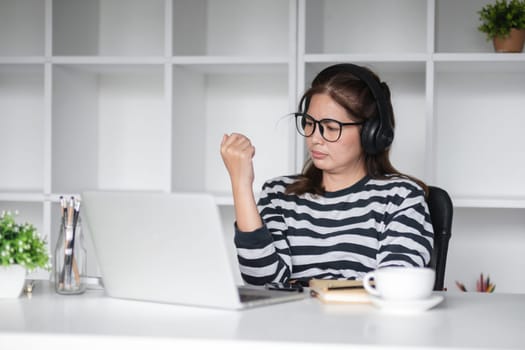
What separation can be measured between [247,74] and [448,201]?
1375 millimetres

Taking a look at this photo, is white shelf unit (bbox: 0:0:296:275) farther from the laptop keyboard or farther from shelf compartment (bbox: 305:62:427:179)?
the laptop keyboard

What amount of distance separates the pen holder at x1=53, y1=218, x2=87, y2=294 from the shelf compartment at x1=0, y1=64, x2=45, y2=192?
1846 millimetres

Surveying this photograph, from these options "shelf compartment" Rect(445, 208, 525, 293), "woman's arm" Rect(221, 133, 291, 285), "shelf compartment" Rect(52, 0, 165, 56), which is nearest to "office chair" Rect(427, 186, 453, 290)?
"woman's arm" Rect(221, 133, 291, 285)

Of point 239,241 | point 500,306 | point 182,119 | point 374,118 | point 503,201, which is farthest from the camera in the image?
point 182,119

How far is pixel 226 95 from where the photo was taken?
10.2 ft

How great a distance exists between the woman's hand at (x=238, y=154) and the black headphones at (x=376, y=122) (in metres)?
0.41

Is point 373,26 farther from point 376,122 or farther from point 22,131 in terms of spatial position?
point 22,131

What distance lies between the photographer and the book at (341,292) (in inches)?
52.9

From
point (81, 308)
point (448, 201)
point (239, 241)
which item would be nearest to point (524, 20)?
point (448, 201)

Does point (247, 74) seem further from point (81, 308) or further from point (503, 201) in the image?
point (81, 308)

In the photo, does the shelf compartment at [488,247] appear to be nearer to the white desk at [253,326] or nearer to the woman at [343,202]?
the woman at [343,202]

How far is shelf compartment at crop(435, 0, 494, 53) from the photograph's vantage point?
2957mm

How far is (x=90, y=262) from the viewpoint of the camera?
2926mm

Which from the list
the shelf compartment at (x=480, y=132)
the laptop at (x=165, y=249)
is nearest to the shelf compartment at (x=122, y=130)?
the shelf compartment at (x=480, y=132)
